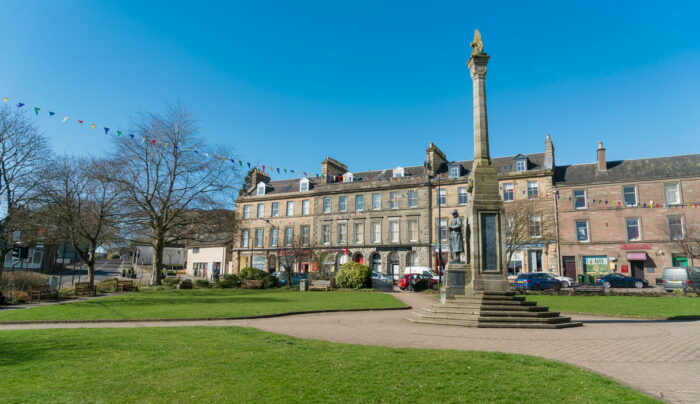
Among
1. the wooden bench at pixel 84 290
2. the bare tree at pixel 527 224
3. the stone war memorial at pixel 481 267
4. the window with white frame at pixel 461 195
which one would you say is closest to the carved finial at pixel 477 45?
the stone war memorial at pixel 481 267

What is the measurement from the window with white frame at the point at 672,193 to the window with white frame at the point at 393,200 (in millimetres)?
23349

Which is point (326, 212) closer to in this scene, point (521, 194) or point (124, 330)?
point (521, 194)

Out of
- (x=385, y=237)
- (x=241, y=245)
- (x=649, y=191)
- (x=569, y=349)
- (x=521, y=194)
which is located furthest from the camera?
(x=241, y=245)

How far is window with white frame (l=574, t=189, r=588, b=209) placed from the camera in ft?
126

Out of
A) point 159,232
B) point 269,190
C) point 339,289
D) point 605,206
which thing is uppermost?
point 269,190

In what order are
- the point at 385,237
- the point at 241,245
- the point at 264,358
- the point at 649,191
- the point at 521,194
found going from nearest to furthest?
the point at 264,358 < the point at 649,191 < the point at 521,194 < the point at 385,237 < the point at 241,245

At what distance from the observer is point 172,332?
10031mm

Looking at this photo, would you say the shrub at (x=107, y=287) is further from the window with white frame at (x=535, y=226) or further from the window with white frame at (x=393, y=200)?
the window with white frame at (x=535, y=226)

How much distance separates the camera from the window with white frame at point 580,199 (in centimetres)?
3828

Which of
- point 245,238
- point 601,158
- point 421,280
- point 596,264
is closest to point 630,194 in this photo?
point 601,158

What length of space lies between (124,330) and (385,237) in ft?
116

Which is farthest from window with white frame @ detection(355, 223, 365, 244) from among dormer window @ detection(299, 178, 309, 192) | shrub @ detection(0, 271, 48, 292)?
shrub @ detection(0, 271, 48, 292)

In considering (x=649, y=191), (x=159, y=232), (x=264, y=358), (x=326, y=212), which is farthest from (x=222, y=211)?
(x=649, y=191)

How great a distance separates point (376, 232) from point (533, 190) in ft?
52.6
